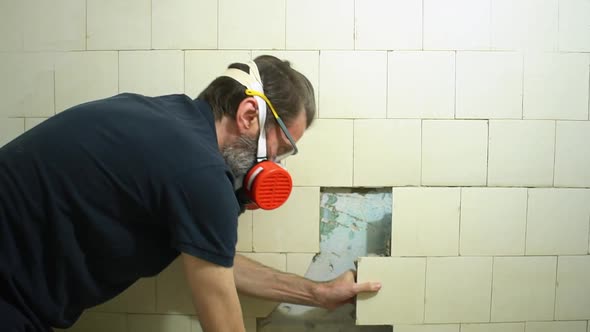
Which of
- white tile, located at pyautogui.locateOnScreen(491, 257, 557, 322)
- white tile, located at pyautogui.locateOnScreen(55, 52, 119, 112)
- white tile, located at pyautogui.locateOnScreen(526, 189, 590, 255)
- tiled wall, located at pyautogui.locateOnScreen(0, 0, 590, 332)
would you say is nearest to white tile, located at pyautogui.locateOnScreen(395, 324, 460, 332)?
tiled wall, located at pyautogui.locateOnScreen(0, 0, 590, 332)

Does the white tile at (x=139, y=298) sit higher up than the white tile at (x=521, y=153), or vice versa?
the white tile at (x=521, y=153)

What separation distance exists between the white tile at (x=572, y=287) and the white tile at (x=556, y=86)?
0.54 metres

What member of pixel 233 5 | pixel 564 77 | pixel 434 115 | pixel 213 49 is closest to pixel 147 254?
pixel 213 49

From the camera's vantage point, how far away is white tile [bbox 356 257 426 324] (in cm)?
142

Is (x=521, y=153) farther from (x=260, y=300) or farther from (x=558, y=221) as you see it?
(x=260, y=300)

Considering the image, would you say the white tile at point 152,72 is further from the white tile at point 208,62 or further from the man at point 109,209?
the man at point 109,209

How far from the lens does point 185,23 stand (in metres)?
1.40

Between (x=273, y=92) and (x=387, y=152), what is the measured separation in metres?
0.55

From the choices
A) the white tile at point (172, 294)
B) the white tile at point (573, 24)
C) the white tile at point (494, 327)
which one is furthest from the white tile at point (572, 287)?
the white tile at point (172, 294)

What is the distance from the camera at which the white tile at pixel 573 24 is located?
55.8 inches

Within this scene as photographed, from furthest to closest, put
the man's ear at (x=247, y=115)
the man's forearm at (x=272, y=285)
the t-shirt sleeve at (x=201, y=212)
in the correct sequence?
the man's forearm at (x=272, y=285) → the man's ear at (x=247, y=115) → the t-shirt sleeve at (x=201, y=212)

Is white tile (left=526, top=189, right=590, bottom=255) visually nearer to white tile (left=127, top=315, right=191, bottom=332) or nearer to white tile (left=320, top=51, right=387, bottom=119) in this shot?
white tile (left=320, top=51, right=387, bottom=119)

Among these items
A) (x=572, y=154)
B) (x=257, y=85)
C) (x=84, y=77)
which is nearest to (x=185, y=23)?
(x=84, y=77)

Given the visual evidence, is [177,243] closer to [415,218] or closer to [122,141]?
[122,141]
